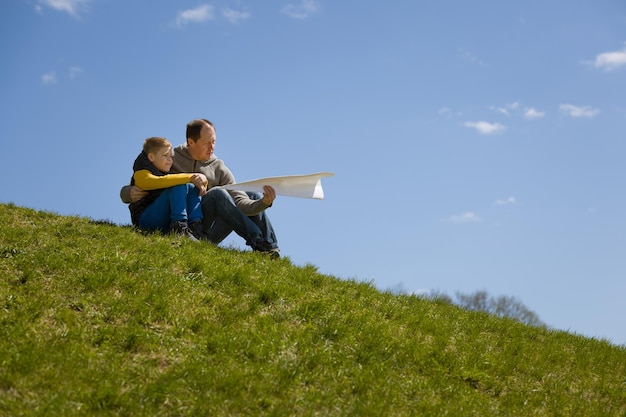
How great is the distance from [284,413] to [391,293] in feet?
15.4

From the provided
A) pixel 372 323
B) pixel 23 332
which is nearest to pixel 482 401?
pixel 372 323

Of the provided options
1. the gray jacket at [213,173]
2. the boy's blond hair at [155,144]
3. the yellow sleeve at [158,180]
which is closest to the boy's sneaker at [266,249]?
the gray jacket at [213,173]

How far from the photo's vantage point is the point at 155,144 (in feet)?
A: 40.4

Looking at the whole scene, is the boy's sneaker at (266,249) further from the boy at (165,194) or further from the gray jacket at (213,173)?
the boy at (165,194)

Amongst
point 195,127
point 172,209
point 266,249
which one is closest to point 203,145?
point 195,127

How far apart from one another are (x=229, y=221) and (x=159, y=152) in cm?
153

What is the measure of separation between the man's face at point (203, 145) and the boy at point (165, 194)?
1.38 ft

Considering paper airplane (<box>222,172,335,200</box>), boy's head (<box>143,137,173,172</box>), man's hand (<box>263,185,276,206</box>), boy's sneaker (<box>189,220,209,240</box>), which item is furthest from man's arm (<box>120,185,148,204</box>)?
man's hand (<box>263,185,276,206</box>)

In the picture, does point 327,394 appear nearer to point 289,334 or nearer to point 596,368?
point 289,334

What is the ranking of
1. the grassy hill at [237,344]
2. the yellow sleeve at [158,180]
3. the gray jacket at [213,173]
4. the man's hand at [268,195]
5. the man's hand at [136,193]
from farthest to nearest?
the gray jacket at [213,173], the man's hand at [136,193], the man's hand at [268,195], the yellow sleeve at [158,180], the grassy hill at [237,344]

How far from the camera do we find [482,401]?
9203 millimetres

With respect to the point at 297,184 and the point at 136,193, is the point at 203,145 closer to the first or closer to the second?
the point at 136,193

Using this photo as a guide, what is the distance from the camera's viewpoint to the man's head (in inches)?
497

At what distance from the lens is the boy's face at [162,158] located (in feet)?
40.2
